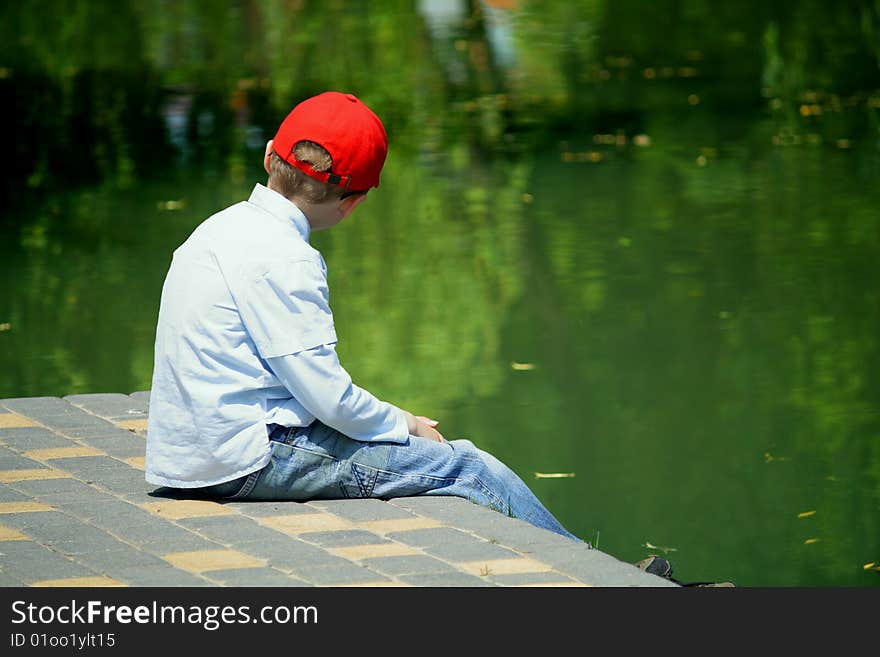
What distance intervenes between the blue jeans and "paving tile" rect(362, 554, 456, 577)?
447 millimetres

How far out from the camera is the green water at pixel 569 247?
598 cm

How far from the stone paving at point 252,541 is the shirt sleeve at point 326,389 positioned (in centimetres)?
28

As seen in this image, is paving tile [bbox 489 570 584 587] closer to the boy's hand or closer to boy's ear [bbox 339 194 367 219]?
the boy's hand

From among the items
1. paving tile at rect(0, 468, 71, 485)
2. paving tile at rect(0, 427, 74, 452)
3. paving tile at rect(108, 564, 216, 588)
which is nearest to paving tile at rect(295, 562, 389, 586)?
paving tile at rect(108, 564, 216, 588)

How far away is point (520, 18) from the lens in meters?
18.8

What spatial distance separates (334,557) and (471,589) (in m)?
0.41

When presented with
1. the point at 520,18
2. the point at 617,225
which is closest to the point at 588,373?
the point at 617,225

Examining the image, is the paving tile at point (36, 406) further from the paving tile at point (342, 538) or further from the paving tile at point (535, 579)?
the paving tile at point (535, 579)

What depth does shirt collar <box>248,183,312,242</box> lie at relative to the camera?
4.29 meters

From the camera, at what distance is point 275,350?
4.15m

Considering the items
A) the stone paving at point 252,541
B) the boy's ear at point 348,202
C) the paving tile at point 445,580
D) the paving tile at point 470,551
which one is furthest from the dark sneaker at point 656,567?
the boy's ear at point 348,202

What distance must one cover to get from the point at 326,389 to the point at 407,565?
0.51 metres

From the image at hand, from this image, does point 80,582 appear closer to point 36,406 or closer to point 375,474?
point 375,474

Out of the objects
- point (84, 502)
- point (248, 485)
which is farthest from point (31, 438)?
point (248, 485)
